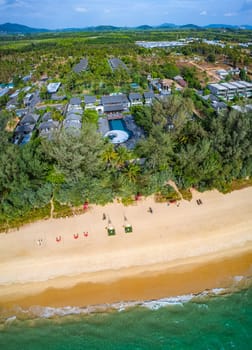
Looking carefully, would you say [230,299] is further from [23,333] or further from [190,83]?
[190,83]

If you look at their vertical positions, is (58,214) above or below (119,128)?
below

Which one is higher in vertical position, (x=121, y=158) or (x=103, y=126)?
(x=103, y=126)

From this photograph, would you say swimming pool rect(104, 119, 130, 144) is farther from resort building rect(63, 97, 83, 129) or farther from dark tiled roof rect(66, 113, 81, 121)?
dark tiled roof rect(66, 113, 81, 121)

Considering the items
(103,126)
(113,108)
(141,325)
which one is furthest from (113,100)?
(141,325)

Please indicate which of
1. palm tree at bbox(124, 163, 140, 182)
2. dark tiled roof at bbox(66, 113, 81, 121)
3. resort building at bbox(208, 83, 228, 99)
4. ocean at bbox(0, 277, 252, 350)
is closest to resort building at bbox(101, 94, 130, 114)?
dark tiled roof at bbox(66, 113, 81, 121)

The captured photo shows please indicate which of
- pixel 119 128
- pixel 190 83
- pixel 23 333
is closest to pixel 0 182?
pixel 23 333

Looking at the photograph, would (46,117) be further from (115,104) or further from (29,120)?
(115,104)
